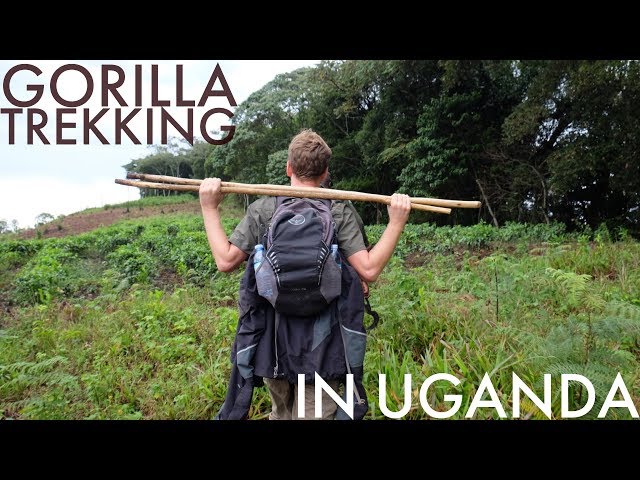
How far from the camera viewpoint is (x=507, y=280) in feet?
18.0

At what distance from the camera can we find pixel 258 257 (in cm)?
215

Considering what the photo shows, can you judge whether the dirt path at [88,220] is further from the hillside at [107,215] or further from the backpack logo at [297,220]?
the backpack logo at [297,220]

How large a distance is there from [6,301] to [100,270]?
2.59 meters

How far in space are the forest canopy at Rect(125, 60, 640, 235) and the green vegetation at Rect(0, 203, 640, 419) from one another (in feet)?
19.2

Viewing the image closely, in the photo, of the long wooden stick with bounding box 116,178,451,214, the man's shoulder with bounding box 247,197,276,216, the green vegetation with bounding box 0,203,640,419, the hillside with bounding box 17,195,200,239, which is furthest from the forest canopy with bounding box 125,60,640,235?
the man's shoulder with bounding box 247,197,276,216

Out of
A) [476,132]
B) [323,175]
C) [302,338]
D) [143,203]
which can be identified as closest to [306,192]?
[323,175]

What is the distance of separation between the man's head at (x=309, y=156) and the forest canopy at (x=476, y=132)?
11496mm

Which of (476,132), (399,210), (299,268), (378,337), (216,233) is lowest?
(378,337)

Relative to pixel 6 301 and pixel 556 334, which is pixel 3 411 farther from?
pixel 6 301

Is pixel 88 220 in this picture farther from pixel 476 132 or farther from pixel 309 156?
pixel 309 156

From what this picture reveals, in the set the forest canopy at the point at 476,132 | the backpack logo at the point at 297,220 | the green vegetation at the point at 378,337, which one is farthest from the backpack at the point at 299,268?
the forest canopy at the point at 476,132

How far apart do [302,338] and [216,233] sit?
0.65 metres

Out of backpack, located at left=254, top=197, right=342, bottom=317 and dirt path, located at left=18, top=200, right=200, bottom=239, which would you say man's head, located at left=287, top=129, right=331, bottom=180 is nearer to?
backpack, located at left=254, top=197, right=342, bottom=317

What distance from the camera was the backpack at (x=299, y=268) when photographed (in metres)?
2.04
